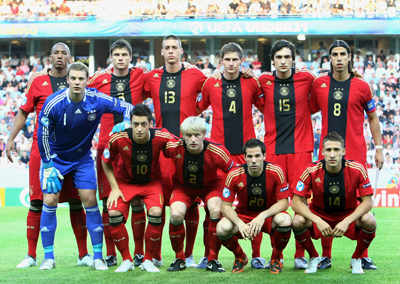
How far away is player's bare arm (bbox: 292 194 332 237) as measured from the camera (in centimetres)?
606

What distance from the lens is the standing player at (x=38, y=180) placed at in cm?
703

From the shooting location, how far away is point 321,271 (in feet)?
20.9

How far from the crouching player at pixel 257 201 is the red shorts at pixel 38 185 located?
1712 mm

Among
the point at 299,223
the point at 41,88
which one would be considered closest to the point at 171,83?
the point at 41,88

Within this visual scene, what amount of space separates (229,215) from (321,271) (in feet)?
3.48

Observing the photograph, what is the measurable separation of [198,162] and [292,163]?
3.69 ft

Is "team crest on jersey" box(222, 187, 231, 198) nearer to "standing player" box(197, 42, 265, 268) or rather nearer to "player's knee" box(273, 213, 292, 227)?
"player's knee" box(273, 213, 292, 227)

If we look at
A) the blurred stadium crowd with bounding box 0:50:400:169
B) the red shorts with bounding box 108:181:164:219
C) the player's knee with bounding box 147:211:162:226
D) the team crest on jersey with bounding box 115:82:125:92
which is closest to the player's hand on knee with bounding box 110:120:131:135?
the red shorts with bounding box 108:181:164:219

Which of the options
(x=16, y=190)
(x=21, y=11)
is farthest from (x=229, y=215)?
(x=21, y=11)

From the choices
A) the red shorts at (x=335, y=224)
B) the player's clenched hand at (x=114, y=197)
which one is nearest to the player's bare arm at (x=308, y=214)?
the red shorts at (x=335, y=224)

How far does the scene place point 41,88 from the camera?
7.23 metres

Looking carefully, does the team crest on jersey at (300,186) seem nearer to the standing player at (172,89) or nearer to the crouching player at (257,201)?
the crouching player at (257,201)

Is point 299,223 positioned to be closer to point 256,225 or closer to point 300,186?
point 300,186

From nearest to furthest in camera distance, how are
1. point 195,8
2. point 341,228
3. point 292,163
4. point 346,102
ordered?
point 341,228 → point 346,102 → point 292,163 → point 195,8
